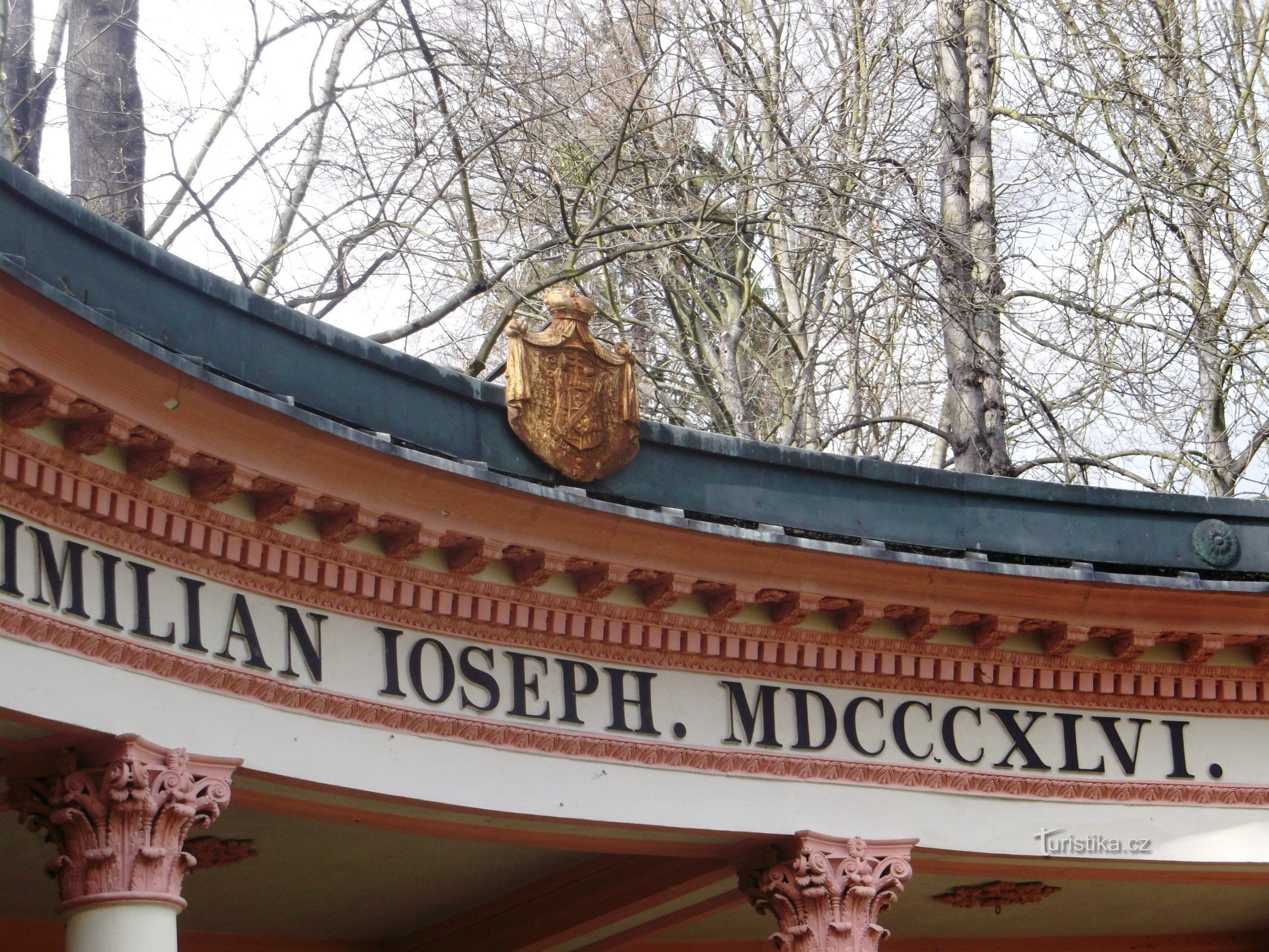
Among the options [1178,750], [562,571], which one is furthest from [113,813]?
[1178,750]

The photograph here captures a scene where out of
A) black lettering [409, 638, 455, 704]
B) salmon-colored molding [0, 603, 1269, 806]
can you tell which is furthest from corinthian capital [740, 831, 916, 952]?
black lettering [409, 638, 455, 704]

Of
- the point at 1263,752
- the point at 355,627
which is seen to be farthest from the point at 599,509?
the point at 1263,752

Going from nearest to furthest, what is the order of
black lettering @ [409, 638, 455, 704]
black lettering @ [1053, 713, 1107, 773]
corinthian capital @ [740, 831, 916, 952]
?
black lettering @ [409, 638, 455, 704]
corinthian capital @ [740, 831, 916, 952]
black lettering @ [1053, 713, 1107, 773]

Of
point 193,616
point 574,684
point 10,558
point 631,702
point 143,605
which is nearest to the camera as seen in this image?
point 10,558

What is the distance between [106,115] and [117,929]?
31.0ft

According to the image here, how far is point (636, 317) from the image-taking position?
22.3 metres

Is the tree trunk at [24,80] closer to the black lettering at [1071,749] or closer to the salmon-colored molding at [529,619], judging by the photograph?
the salmon-colored molding at [529,619]

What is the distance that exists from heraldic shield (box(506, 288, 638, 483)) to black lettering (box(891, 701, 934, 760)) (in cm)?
222

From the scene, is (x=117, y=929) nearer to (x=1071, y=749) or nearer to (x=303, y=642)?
(x=303, y=642)

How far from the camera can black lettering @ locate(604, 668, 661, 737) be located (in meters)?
9.28

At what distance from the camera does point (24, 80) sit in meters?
15.7

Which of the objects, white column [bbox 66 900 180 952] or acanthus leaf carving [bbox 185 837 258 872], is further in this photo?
acanthus leaf carving [bbox 185 837 258 872]

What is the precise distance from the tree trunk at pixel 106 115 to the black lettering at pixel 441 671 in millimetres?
7494

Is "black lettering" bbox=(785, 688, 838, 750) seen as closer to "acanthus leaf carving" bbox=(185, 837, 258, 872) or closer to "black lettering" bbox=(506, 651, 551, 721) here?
"black lettering" bbox=(506, 651, 551, 721)
